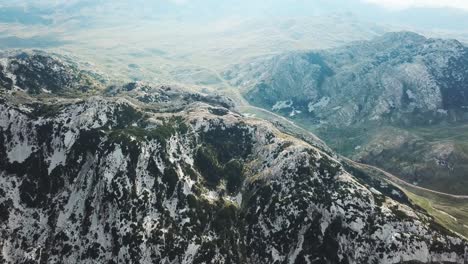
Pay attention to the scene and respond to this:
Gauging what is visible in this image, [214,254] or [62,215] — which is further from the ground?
[62,215]

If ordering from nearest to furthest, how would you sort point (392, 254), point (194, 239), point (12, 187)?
point (392, 254) → point (194, 239) → point (12, 187)

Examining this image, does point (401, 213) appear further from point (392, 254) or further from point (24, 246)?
point (24, 246)

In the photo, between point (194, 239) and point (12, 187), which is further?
point (12, 187)

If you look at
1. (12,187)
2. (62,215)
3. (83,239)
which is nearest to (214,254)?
(83,239)

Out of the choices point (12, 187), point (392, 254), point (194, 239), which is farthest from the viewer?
point (12, 187)

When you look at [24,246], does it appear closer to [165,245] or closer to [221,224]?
[165,245]

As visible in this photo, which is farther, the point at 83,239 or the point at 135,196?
the point at 135,196

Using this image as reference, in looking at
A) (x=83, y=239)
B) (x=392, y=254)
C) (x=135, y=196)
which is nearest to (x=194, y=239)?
(x=135, y=196)

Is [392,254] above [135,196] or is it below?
below
